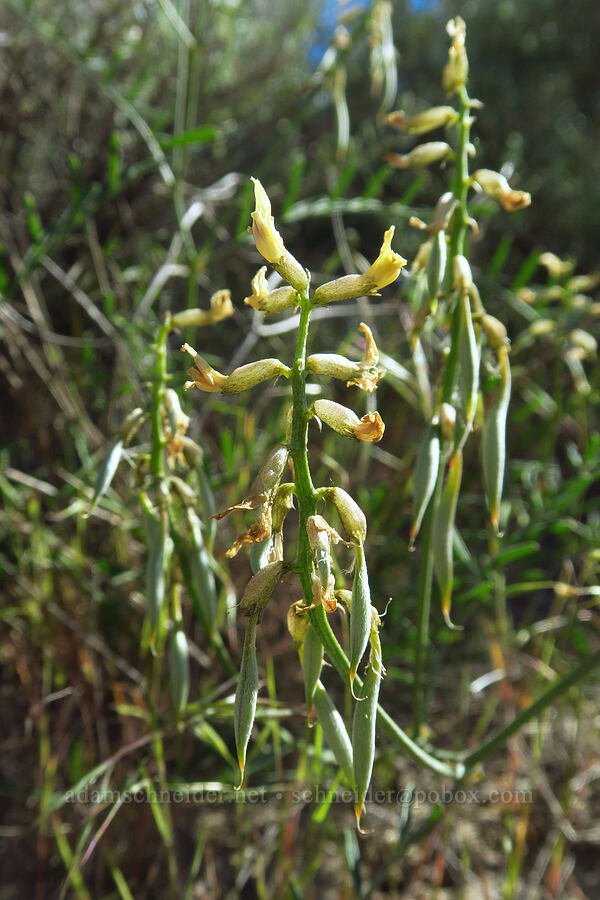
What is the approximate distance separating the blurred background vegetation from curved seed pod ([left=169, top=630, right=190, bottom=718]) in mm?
56

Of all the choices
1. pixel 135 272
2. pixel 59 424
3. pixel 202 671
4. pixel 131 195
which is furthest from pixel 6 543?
pixel 131 195

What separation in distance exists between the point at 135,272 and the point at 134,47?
3.11 ft

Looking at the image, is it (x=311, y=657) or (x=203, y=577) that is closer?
(x=311, y=657)

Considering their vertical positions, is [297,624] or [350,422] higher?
[350,422]

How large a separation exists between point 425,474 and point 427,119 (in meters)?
0.58

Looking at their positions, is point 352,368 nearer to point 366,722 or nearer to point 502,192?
point 366,722

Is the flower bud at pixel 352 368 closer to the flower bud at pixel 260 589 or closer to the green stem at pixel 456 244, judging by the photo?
the flower bud at pixel 260 589

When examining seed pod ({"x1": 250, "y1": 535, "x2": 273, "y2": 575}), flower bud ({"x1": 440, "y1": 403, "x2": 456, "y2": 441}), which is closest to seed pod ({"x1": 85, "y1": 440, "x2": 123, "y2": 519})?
seed pod ({"x1": 250, "y1": 535, "x2": 273, "y2": 575})

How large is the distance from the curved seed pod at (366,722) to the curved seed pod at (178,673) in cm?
42

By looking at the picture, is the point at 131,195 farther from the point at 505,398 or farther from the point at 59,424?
the point at 505,398

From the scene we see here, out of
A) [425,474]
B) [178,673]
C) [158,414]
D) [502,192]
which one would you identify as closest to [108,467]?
[158,414]

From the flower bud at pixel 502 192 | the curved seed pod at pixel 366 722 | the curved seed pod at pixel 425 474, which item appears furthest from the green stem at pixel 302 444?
the flower bud at pixel 502 192

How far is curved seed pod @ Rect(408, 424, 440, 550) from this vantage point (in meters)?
1.08

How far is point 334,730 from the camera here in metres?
0.91
